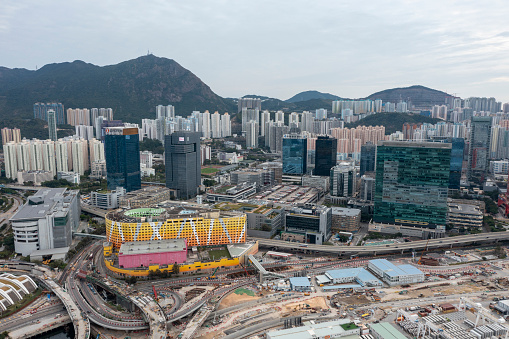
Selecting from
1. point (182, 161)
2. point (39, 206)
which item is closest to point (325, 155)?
point (182, 161)

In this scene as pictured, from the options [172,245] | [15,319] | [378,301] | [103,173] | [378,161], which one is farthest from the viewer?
[103,173]

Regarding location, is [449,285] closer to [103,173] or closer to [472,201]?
[472,201]

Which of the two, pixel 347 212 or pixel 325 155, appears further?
pixel 325 155

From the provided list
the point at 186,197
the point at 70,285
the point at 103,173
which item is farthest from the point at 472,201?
the point at 103,173

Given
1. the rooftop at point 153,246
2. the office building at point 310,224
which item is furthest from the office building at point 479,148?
the rooftop at point 153,246

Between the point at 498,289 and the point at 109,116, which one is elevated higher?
the point at 109,116

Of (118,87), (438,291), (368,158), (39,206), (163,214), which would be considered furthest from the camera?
(118,87)

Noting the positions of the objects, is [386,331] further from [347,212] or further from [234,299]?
[347,212]
